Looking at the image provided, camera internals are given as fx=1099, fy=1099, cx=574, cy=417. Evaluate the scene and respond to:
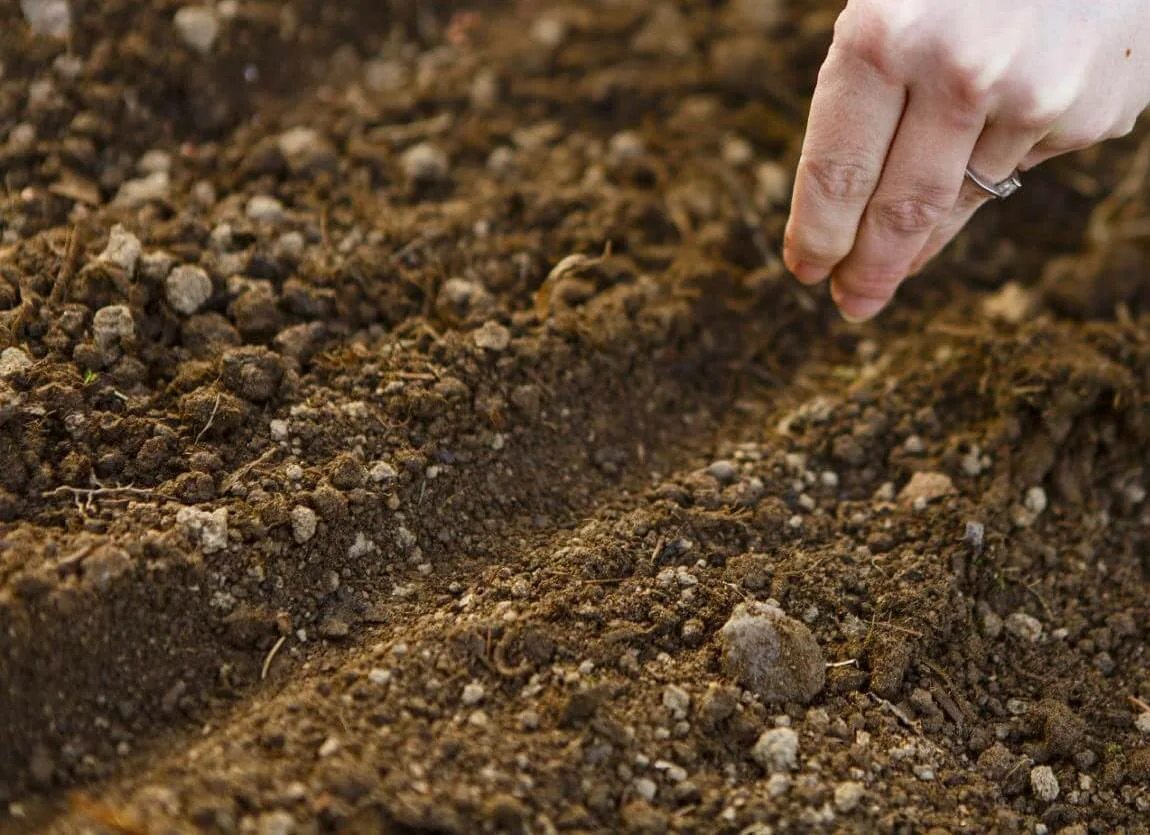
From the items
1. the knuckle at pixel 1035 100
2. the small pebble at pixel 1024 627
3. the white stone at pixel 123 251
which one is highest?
the knuckle at pixel 1035 100

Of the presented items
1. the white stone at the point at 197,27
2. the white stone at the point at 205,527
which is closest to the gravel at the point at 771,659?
the white stone at the point at 205,527

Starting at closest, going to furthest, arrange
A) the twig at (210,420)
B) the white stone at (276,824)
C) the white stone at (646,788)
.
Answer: the white stone at (276,824)
the white stone at (646,788)
the twig at (210,420)

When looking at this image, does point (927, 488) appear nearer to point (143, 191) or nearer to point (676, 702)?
point (676, 702)

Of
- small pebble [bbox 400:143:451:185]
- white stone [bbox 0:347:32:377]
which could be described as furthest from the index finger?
white stone [bbox 0:347:32:377]

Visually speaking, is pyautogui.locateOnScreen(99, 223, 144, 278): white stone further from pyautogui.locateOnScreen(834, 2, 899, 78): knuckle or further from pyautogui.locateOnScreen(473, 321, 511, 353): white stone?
pyautogui.locateOnScreen(834, 2, 899, 78): knuckle

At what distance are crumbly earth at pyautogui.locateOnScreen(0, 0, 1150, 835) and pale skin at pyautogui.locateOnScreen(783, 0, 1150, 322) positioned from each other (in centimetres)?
40

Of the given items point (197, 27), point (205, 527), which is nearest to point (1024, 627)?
point (205, 527)

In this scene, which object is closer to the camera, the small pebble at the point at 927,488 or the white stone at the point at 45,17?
the small pebble at the point at 927,488

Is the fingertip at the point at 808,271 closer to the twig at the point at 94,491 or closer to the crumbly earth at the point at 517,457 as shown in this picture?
the crumbly earth at the point at 517,457

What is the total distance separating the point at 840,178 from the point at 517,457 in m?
0.60

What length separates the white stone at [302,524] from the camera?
143cm

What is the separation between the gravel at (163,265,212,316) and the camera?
1.63 meters

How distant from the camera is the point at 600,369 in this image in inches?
69.0

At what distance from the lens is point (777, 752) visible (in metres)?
1.33
